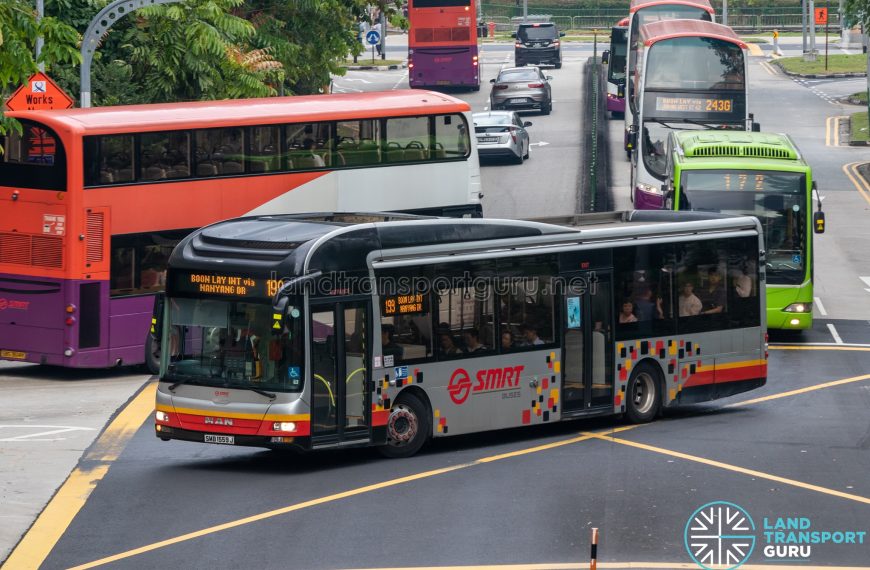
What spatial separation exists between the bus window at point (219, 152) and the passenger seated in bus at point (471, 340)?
301 inches

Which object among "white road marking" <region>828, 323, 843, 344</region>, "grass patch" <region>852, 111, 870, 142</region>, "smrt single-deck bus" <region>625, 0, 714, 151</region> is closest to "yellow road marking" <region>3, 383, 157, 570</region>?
"white road marking" <region>828, 323, 843, 344</region>

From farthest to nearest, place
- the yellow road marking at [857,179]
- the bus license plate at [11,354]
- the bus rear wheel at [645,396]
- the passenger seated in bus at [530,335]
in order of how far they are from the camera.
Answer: the yellow road marking at [857,179] → the bus license plate at [11,354] → the bus rear wheel at [645,396] → the passenger seated in bus at [530,335]

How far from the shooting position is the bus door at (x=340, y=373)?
1633 centimetres

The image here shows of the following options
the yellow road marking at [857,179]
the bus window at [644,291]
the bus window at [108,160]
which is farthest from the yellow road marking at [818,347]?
the yellow road marking at [857,179]

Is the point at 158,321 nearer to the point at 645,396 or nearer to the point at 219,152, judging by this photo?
the point at 645,396

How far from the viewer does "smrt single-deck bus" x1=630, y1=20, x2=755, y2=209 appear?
124 feet

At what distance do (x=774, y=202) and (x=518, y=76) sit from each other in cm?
3268

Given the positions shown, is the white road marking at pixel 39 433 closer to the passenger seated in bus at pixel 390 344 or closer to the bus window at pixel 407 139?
the passenger seated in bus at pixel 390 344

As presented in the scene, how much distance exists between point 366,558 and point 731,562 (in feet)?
10.2

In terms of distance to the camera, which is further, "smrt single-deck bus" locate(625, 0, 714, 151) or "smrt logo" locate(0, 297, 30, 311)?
"smrt single-deck bus" locate(625, 0, 714, 151)

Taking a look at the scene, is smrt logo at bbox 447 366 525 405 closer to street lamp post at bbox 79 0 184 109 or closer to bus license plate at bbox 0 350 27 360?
bus license plate at bbox 0 350 27 360

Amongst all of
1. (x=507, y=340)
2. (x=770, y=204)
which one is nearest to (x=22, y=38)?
(x=507, y=340)

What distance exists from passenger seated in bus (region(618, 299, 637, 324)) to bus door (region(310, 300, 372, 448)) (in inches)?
167

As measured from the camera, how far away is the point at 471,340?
59.0 feet
